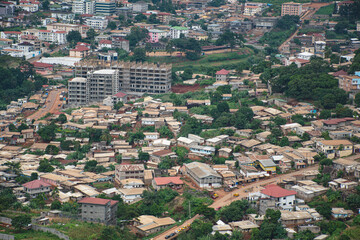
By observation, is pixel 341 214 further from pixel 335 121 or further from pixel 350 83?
pixel 350 83

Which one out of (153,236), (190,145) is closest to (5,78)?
(190,145)

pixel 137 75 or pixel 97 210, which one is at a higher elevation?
pixel 137 75

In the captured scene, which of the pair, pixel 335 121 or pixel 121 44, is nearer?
pixel 335 121

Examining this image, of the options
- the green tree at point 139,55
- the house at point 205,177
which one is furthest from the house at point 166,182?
the green tree at point 139,55

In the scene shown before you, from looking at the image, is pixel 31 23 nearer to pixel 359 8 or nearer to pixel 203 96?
pixel 203 96

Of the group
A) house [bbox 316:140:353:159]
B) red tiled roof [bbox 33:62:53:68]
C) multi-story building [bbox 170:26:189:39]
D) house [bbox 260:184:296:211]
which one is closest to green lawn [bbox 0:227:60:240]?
house [bbox 260:184:296:211]

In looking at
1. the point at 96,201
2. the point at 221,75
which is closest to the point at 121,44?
the point at 221,75
